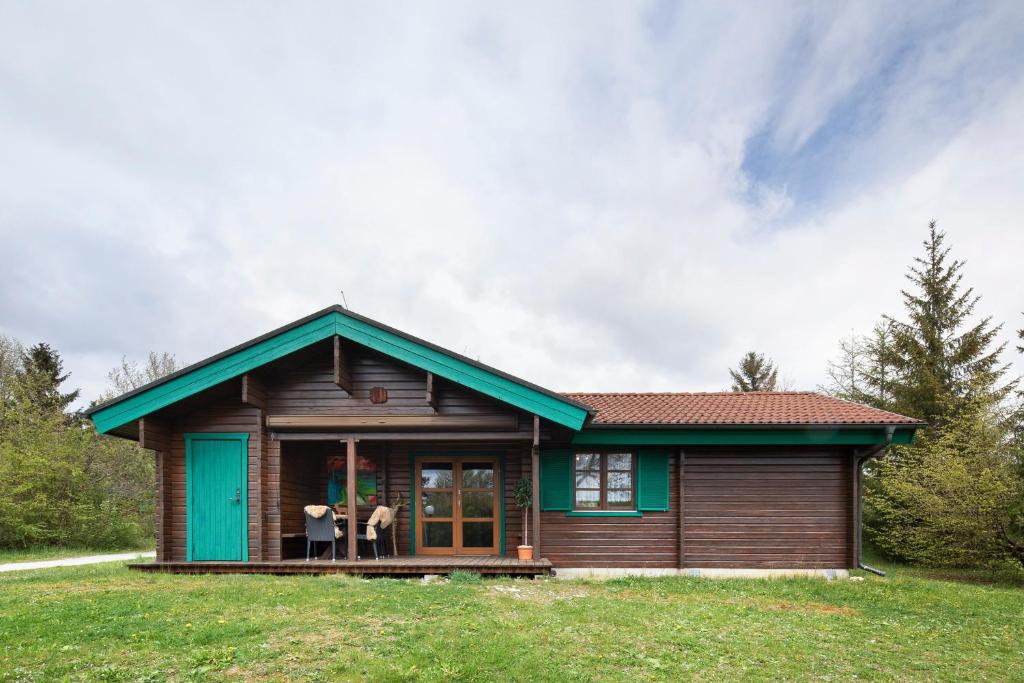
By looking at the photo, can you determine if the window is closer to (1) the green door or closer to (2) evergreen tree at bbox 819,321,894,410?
(1) the green door

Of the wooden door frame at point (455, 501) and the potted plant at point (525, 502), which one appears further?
the wooden door frame at point (455, 501)

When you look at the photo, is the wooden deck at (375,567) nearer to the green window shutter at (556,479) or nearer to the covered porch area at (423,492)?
the covered porch area at (423,492)

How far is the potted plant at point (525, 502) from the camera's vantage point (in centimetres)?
1066

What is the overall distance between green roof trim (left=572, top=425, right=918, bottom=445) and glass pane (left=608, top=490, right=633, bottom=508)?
99 centimetres

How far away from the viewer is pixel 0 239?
22312 millimetres

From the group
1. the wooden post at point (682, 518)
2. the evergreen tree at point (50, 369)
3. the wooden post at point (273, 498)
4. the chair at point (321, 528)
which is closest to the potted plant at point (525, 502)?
the wooden post at point (682, 518)

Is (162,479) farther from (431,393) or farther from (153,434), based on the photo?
(431,393)

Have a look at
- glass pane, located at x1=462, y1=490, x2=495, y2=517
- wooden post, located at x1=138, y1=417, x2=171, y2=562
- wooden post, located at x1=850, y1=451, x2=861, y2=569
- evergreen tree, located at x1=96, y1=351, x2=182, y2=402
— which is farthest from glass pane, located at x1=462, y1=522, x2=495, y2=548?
evergreen tree, located at x1=96, y1=351, x2=182, y2=402

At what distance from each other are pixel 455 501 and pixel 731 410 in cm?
528

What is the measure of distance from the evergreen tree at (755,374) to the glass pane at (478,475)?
23824mm

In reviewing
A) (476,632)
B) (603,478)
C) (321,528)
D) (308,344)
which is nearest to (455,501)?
(321,528)

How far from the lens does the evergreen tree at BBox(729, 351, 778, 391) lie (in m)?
32.8

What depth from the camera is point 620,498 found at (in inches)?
456

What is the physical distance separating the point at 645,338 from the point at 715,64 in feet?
56.5
